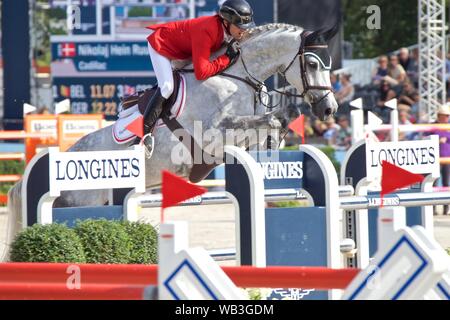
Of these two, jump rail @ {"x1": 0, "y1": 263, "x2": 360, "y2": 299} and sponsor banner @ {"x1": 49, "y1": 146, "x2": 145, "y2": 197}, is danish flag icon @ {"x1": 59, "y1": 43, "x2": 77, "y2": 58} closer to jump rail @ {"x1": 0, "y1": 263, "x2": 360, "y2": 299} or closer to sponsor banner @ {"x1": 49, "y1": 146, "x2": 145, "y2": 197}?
sponsor banner @ {"x1": 49, "y1": 146, "x2": 145, "y2": 197}

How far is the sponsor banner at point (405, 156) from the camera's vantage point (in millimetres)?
5840

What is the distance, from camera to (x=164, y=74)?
6797 millimetres

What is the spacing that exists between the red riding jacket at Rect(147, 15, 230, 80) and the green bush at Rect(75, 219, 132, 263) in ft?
6.27

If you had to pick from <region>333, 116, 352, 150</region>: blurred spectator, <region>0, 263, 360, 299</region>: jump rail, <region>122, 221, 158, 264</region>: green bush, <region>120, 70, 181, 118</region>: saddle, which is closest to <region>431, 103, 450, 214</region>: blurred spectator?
<region>333, 116, 352, 150</region>: blurred spectator

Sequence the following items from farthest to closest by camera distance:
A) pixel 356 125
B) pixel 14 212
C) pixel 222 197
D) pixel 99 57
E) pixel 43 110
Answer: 1. pixel 43 110
2. pixel 99 57
3. pixel 356 125
4. pixel 14 212
5. pixel 222 197

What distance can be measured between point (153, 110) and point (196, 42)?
51 centimetres

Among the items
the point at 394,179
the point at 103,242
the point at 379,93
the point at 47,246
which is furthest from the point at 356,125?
the point at 394,179

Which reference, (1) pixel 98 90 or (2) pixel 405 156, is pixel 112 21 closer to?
(1) pixel 98 90

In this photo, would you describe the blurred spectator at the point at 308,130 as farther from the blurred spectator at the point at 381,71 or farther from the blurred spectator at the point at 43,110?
the blurred spectator at the point at 43,110

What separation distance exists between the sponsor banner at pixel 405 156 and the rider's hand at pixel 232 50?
1.41m

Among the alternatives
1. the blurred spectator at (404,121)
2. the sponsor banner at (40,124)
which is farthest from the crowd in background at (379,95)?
the sponsor banner at (40,124)

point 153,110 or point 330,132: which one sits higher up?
point 153,110

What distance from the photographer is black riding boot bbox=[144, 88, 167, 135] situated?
6.78 metres

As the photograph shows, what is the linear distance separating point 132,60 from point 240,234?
345 inches
